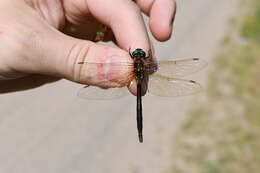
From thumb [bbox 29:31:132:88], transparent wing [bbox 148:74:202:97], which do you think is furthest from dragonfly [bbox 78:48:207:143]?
thumb [bbox 29:31:132:88]

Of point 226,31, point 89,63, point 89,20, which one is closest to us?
point 89,63

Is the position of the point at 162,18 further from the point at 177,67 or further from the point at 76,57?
the point at 76,57

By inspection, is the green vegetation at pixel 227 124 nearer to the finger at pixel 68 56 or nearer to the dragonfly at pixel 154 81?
the dragonfly at pixel 154 81

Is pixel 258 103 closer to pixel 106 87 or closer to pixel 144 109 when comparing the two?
pixel 144 109

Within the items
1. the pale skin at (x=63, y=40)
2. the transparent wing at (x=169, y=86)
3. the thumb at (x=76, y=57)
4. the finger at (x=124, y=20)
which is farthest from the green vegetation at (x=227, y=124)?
the thumb at (x=76, y=57)

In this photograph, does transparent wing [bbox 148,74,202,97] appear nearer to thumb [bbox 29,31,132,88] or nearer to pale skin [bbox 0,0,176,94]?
pale skin [bbox 0,0,176,94]

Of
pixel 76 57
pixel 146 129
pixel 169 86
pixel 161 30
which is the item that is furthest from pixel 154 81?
pixel 146 129

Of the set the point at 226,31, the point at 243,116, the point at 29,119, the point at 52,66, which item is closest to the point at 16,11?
the point at 52,66
